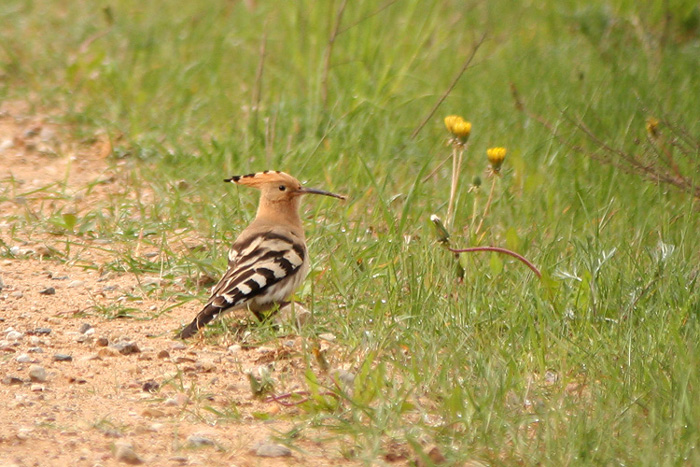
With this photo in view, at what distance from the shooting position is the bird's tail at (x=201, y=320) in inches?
169

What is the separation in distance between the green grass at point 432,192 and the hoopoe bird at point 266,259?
0.18 m

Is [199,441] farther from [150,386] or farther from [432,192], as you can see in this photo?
[432,192]

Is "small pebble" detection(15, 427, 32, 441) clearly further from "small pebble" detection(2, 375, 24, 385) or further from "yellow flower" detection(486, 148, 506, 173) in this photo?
"yellow flower" detection(486, 148, 506, 173)

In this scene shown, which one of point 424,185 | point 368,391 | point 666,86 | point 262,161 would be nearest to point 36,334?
point 368,391

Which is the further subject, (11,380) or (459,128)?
(459,128)

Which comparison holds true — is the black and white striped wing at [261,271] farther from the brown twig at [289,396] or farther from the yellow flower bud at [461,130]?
the yellow flower bud at [461,130]

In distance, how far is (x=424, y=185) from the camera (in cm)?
615

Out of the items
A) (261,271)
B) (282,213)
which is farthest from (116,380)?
(282,213)

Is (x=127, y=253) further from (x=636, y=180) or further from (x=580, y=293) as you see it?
(x=636, y=180)

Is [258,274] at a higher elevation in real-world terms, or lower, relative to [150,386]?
higher

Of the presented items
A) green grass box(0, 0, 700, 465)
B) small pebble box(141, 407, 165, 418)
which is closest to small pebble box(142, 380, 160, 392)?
small pebble box(141, 407, 165, 418)

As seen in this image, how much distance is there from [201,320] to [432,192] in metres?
2.10

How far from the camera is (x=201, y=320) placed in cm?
430

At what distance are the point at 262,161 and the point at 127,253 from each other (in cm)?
120
